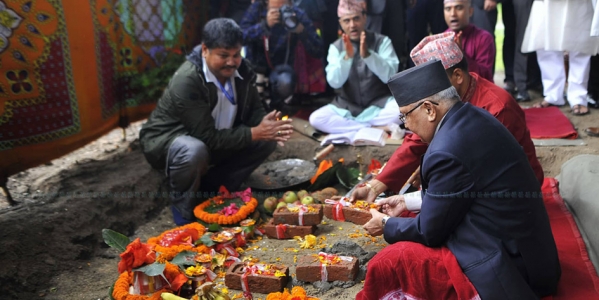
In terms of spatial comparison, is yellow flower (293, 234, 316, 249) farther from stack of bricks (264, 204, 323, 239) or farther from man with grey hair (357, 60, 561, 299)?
man with grey hair (357, 60, 561, 299)

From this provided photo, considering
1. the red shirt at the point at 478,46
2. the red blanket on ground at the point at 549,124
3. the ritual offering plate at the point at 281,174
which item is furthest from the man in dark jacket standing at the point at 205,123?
the red blanket on ground at the point at 549,124

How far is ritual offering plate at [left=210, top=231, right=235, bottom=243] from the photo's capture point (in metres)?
3.76

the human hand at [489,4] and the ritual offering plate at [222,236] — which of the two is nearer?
the ritual offering plate at [222,236]

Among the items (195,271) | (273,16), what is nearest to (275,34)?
(273,16)

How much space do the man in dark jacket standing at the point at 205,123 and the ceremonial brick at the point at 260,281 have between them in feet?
4.36

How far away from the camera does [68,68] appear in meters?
4.64

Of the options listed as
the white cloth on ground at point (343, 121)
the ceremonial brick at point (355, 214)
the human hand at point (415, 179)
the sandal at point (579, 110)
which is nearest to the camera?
the human hand at point (415, 179)

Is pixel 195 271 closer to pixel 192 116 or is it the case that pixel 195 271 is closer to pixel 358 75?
pixel 192 116

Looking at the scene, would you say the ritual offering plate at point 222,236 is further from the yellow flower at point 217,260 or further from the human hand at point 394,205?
the human hand at point 394,205

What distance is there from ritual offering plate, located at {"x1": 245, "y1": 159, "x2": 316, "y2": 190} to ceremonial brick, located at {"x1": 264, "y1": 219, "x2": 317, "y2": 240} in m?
0.79

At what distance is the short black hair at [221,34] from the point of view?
14.0ft

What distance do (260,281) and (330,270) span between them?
438 millimetres

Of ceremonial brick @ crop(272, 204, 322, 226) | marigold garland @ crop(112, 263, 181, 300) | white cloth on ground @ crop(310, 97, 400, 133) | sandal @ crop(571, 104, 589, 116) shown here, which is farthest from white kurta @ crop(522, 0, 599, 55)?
marigold garland @ crop(112, 263, 181, 300)

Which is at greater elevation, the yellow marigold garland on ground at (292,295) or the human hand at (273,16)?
the human hand at (273,16)
